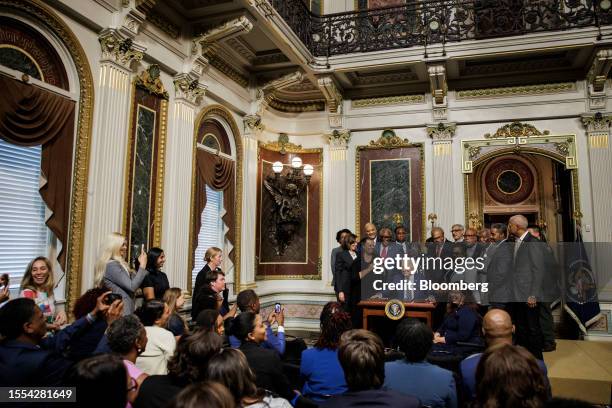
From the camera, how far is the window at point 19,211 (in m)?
3.77

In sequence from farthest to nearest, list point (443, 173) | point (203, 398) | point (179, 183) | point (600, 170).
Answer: point (443, 173) < point (600, 170) < point (179, 183) < point (203, 398)

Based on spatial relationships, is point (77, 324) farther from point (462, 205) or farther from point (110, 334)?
point (462, 205)

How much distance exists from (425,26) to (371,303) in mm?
4805

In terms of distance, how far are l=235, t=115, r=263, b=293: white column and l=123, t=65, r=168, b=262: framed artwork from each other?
2122mm

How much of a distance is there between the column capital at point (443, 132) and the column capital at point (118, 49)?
5.16 meters

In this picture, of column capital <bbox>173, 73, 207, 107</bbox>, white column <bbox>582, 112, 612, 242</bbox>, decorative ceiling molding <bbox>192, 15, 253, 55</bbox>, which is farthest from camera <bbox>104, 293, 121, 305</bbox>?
white column <bbox>582, 112, 612, 242</bbox>

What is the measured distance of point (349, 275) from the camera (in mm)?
5789

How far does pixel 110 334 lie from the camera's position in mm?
2217

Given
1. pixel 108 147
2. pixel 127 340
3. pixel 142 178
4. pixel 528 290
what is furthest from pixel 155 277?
pixel 528 290

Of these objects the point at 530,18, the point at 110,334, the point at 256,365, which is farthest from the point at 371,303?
the point at 530,18

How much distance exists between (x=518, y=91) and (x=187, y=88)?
223 inches

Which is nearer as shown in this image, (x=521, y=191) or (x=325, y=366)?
(x=325, y=366)

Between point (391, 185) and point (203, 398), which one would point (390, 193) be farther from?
point (203, 398)

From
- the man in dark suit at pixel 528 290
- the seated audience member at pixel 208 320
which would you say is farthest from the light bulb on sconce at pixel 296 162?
the seated audience member at pixel 208 320
